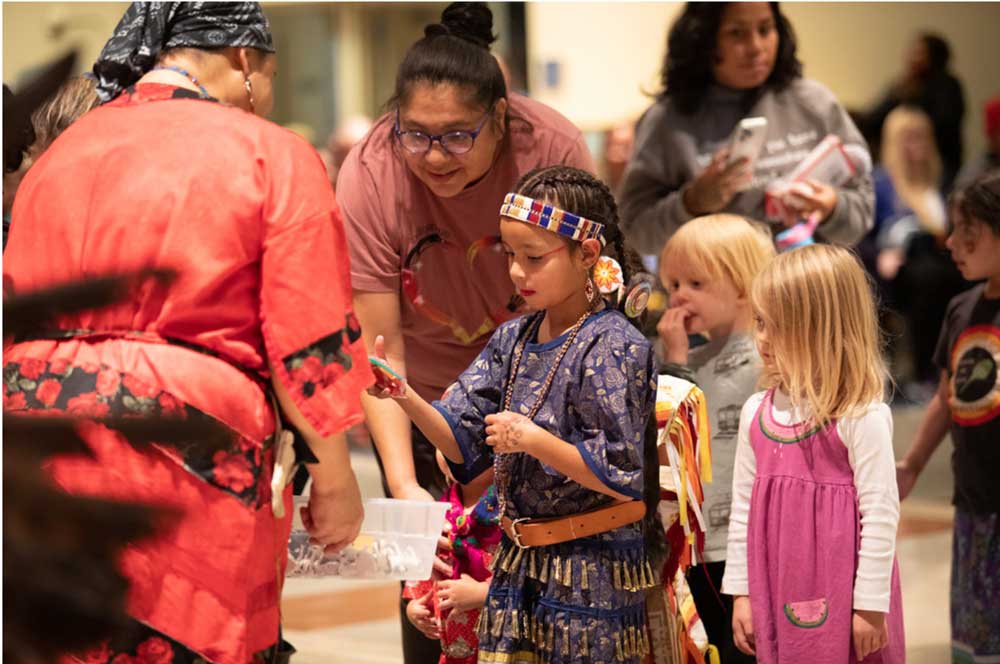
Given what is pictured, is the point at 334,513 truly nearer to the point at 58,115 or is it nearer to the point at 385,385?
the point at 385,385

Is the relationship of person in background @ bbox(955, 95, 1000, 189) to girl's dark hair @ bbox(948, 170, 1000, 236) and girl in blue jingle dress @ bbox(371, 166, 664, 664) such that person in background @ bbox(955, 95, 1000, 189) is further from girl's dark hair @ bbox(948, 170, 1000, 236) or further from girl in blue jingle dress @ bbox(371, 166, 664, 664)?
girl in blue jingle dress @ bbox(371, 166, 664, 664)

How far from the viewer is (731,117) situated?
12.6 feet

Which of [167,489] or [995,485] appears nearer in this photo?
[167,489]

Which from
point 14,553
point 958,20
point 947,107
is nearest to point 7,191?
point 14,553

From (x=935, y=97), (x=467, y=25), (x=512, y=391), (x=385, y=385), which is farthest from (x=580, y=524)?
(x=935, y=97)

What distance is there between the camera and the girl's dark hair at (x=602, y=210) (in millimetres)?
2576

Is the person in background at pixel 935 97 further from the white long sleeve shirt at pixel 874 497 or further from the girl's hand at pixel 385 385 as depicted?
the girl's hand at pixel 385 385

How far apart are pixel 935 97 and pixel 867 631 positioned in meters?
6.98

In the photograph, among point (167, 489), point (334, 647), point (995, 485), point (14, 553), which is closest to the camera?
point (14, 553)

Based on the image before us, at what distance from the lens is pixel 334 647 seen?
416cm

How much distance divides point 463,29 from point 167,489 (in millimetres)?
1488

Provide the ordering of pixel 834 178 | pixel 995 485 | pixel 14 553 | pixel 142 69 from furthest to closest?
pixel 834 178 → pixel 995 485 → pixel 142 69 → pixel 14 553

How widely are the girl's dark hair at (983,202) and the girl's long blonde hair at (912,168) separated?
5089 mm

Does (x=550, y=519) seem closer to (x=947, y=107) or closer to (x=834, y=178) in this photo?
(x=834, y=178)
